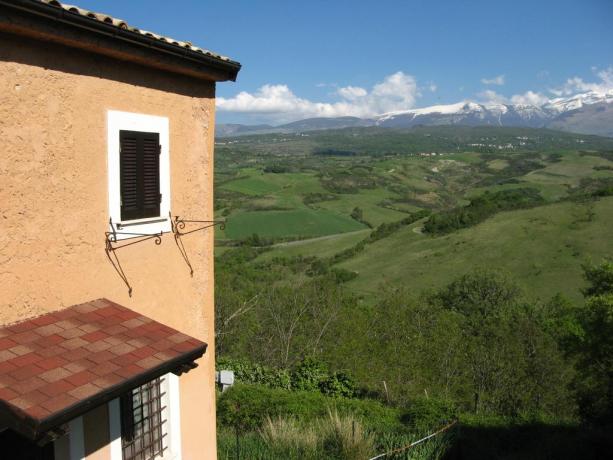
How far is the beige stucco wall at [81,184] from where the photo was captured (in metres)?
4.75

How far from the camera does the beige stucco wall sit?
15.6ft

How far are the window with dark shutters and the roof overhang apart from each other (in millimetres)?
789

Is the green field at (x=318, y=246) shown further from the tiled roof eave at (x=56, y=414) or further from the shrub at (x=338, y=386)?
the tiled roof eave at (x=56, y=414)

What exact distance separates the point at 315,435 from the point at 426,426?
4.91 m

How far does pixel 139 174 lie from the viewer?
5980mm

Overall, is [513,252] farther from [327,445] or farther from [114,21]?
[114,21]

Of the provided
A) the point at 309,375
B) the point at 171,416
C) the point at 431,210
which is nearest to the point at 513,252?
the point at 309,375

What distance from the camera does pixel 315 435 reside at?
390 inches

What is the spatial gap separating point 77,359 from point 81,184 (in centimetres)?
166

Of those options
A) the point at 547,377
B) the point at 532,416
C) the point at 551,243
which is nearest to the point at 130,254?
the point at 532,416

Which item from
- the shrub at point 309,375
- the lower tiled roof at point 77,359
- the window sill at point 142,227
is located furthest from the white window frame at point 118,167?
the shrub at point 309,375

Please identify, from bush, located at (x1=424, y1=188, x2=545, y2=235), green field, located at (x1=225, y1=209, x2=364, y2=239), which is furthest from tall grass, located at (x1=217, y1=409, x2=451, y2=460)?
green field, located at (x1=225, y1=209, x2=364, y2=239)

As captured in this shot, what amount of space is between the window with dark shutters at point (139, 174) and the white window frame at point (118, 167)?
0.19 feet

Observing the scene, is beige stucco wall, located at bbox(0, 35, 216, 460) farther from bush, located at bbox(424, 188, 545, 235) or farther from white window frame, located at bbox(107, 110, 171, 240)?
bush, located at bbox(424, 188, 545, 235)
